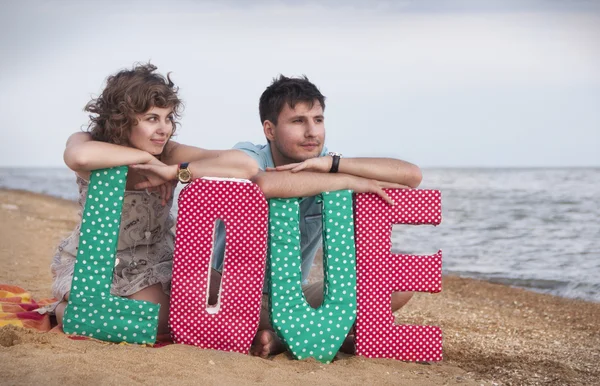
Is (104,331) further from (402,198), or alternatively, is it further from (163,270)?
(402,198)

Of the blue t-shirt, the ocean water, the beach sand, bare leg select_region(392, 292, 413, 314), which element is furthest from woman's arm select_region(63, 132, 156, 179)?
the ocean water

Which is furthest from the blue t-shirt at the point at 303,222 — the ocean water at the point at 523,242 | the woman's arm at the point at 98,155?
the ocean water at the point at 523,242

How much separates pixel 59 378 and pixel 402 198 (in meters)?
2.31

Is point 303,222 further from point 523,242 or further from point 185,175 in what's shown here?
point 523,242

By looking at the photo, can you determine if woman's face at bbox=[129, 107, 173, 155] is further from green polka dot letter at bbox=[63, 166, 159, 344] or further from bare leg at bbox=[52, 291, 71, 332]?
bare leg at bbox=[52, 291, 71, 332]

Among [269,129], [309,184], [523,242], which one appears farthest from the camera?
[523,242]

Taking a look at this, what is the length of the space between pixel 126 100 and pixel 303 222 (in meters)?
1.48

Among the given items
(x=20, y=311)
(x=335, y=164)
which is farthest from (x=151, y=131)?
(x=20, y=311)

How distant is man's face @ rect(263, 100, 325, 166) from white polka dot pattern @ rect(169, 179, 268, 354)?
30.2 inches

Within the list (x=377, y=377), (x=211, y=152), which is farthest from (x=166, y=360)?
(x=211, y=152)

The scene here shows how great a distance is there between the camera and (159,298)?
14.6 ft

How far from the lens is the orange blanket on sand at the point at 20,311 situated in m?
4.44

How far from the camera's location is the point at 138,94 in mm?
4320

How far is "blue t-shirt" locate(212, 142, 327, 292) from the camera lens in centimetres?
483
